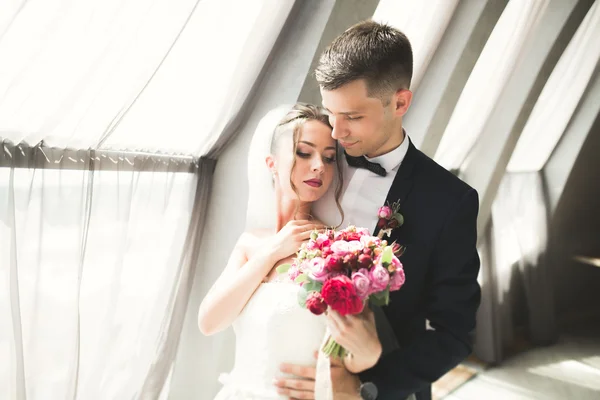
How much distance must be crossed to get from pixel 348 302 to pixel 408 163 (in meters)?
0.53

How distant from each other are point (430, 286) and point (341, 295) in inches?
15.7

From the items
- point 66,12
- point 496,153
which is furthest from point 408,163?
point 66,12

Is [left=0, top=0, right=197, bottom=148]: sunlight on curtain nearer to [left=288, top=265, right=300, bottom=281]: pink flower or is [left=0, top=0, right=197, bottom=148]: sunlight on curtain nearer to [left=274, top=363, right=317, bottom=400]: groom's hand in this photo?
[left=288, top=265, right=300, bottom=281]: pink flower

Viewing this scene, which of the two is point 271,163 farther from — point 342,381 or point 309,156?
point 342,381

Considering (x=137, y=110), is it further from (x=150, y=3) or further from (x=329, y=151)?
(x=329, y=151)

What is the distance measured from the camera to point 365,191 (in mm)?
1414

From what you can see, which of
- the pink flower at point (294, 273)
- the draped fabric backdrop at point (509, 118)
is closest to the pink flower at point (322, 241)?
the pink flower at point (294, 273)

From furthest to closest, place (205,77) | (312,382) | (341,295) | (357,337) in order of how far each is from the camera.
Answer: (205,77)
(312,382)
(357,337)
(341,295)

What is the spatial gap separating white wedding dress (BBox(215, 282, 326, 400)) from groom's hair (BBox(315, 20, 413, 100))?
2.24ft

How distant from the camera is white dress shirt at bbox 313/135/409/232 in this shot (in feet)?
4.58

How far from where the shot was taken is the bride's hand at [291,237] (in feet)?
4.71

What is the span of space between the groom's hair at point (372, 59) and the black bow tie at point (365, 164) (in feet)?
0.72

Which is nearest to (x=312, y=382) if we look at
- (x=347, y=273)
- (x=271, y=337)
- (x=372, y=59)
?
(x=271, y=337)

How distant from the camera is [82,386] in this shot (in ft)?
5.77
